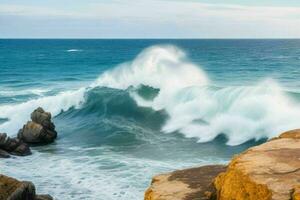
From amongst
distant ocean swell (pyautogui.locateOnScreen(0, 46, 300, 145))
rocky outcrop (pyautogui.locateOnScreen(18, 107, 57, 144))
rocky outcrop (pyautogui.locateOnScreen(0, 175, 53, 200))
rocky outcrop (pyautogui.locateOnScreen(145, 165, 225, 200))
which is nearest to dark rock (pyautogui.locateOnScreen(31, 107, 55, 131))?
rocky outcrop (pyautogui.locateOnScreen(18, 107, 57, 144))

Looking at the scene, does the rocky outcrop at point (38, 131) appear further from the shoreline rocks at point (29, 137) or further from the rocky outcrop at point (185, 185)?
the rocky outcrop at point (185, 185)

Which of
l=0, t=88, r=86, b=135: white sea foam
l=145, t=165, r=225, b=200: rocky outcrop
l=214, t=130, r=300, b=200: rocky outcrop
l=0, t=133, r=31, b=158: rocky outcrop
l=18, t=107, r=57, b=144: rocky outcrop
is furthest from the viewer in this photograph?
l=0, t=88, r=86, b=135: white sea foam

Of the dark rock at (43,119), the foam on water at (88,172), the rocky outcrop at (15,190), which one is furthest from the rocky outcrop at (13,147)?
the rocky outcrop at (15,190)

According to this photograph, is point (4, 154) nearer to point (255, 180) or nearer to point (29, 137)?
point (29, 137)

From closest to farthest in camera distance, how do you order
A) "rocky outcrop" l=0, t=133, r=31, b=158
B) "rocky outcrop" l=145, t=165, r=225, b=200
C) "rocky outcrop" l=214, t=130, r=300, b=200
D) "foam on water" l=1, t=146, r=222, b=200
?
"rocky outcrop" l=214, t=130, r=300, b=200 < "rocky outcrop" l=145, t=165, r=225, b=200 < "foam on water" l=1, t=146, r=222, b=200 < "rocky outcrop" l=0, t=133, r=31, b=158

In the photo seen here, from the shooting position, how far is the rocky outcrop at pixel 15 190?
34.9 ft

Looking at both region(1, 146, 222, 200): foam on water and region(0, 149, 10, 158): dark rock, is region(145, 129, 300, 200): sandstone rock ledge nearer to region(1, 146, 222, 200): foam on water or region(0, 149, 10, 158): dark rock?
region(1, 146, 222, 200): foam on water

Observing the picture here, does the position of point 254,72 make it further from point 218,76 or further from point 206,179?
point 206,179

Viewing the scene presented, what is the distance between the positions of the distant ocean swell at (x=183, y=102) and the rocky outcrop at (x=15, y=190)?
10023 millimetres

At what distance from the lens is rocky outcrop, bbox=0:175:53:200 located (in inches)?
419

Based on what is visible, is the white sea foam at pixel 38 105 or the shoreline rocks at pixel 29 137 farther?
the white sea foam at pixel 38 105

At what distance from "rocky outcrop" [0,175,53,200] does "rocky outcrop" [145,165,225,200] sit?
517 cm

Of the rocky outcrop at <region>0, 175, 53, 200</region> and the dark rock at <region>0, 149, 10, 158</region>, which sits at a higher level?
the dark rock at <region>0, 149, 10, 158</region>

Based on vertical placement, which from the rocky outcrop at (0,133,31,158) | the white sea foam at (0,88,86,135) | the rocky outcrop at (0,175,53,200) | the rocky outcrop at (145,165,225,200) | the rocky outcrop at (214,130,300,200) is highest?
the white sea foam at (0,88,86,135)
